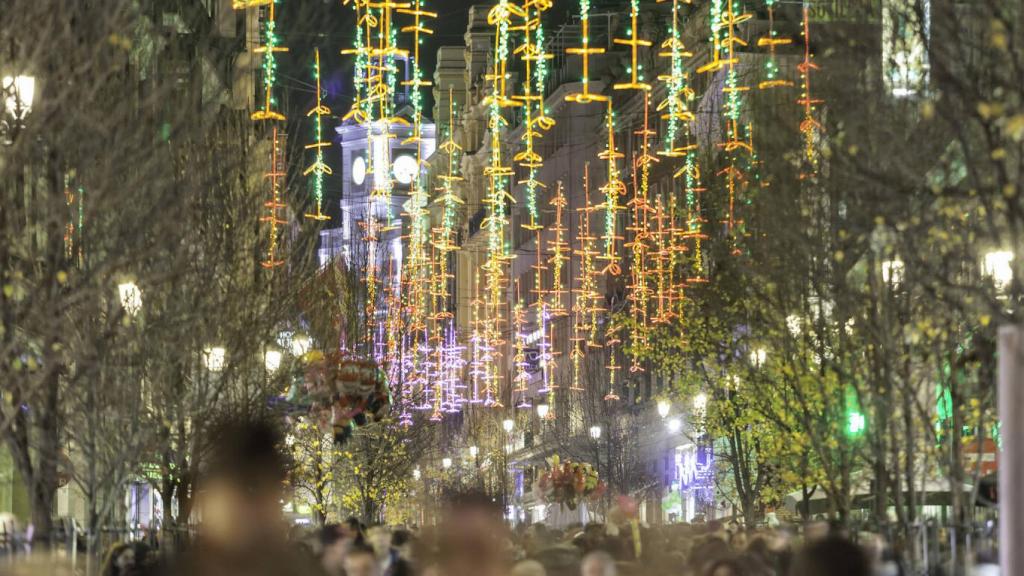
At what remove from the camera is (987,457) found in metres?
36.7

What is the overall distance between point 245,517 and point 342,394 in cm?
1993

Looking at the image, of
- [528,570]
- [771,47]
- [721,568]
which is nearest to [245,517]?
[528,570]

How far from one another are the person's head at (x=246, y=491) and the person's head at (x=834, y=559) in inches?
116

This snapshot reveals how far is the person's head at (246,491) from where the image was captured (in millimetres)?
6164

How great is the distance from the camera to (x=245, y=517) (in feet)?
20.3

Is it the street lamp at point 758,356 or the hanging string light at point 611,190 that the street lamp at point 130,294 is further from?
the street lamp at point 758,356

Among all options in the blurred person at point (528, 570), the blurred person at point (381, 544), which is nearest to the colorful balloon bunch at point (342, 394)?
the blurred person at point (381, 544)

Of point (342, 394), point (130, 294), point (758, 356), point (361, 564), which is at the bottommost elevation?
point (361, 564)

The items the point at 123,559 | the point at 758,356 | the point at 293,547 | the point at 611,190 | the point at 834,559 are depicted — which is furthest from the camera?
the point at 611,190

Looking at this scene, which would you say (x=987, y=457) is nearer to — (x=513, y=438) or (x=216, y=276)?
(x=216, y=276)

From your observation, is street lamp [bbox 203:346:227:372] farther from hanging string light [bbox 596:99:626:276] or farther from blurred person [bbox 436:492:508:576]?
blurred person [bbox 436:492:508:576]

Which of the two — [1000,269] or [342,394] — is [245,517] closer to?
[1000,269]

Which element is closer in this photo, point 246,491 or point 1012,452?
point 246,491

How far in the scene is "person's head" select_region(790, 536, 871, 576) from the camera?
8.30 meters
